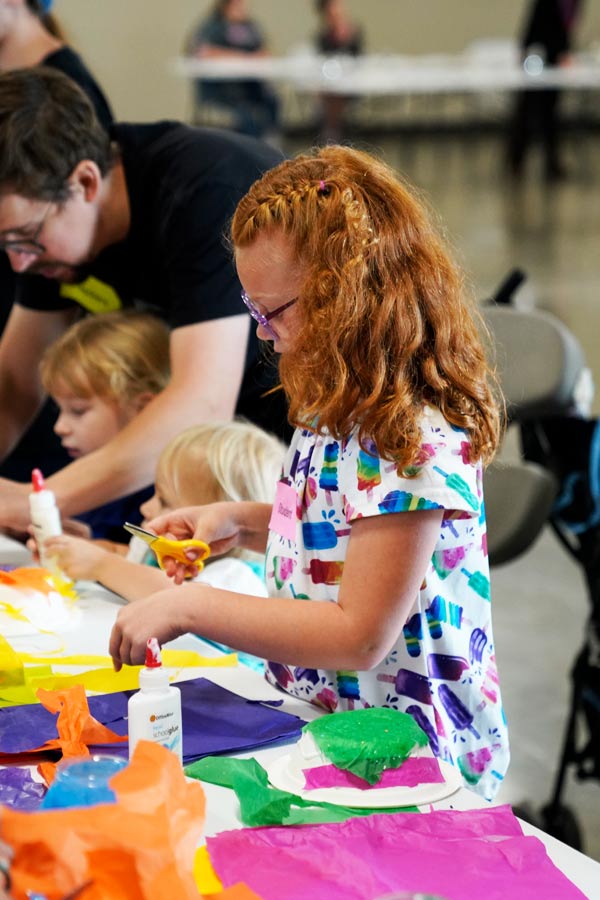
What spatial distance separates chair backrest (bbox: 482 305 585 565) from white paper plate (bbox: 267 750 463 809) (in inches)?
43.9

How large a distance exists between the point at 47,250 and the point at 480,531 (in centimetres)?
111

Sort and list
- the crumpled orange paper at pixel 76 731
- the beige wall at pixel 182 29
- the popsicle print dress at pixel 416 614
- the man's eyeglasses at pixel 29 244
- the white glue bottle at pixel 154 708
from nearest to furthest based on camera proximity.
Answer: the white glue bottle at pixel 154 708 → the crumpled orange paper at pixel 76 731 → the popsicle print dress at pixel 416 614 → the man's eyeglasses at pixel 29 244 → the beige wall at pixel 182 29

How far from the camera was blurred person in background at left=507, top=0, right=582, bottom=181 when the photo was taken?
11.4 meters

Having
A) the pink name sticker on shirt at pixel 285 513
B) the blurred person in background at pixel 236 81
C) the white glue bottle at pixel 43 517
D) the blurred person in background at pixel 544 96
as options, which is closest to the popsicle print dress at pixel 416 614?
the pink name sticker on shirt at pixel 285 513

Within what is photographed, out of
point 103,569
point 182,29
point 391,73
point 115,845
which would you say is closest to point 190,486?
point 103,569

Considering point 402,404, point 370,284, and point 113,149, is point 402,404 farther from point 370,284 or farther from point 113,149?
point 113,149

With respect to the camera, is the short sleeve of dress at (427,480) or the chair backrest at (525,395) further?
the chair backrest at (525,395)

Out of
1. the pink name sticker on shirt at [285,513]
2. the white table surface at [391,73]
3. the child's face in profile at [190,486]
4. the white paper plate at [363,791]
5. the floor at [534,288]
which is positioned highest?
the pink name sticker on shirt at [285,513]

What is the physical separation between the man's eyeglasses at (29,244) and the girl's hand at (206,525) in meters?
0.78

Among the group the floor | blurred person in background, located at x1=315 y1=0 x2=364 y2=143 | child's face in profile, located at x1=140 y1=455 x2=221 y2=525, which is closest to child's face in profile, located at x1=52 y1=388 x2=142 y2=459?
child's face in profile, located at x1=140 y1=455 x2=221 y2=525

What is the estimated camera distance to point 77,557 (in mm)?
2027

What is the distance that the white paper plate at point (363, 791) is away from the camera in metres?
1.25

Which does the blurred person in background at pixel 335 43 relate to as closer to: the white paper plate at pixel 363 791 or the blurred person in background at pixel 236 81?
the blurred person in background at pixel 236 81

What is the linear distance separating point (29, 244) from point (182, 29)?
1212cm
